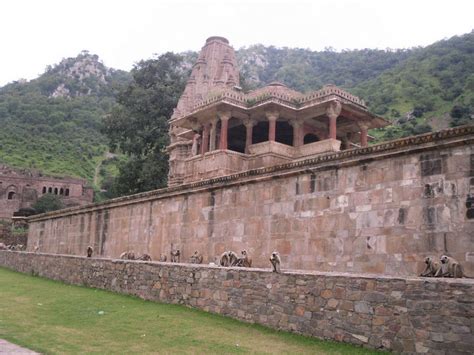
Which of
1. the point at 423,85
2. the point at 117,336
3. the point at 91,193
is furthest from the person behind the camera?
the point at 91,193

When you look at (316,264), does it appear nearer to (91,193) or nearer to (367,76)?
(91,193)

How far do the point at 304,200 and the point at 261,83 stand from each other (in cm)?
8382

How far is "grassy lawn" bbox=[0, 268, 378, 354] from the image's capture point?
686 centimetres

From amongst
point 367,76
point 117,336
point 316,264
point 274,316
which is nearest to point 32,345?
point 117,336

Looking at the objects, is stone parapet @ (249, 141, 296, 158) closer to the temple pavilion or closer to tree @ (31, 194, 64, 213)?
the temple pavilion

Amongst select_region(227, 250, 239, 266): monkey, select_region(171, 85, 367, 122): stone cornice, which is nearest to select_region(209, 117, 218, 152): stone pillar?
select_region(171, 85, 367, 122): stone cornice

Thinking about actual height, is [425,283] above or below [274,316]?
above

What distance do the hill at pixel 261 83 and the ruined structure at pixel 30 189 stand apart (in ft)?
17.9

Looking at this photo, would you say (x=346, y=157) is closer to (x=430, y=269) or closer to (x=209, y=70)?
(x=430, y=269)

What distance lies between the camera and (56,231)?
25.0 m

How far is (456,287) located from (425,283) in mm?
392

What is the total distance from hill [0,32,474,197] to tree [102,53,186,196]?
299cm

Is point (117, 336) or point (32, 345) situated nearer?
point (32, 345)

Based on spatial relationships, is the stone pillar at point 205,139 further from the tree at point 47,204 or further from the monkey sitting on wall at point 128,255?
the tree at point 47,204
